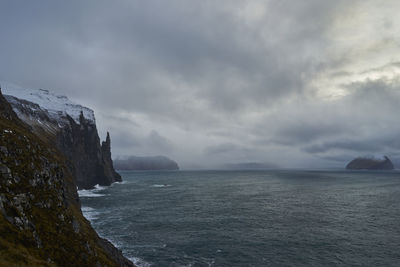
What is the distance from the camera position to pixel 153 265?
44.8 meters

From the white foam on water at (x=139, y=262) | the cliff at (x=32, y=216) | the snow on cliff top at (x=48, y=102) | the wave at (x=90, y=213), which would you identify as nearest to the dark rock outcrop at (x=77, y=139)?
the snow on cliff top at (x=48, y=102)

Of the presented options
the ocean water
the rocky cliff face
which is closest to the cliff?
the ocean water

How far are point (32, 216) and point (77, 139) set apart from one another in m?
148

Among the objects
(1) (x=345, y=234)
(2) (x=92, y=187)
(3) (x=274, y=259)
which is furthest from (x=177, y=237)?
(2) (x=92, y=187)

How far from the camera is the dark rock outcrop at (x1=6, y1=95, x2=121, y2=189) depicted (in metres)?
122

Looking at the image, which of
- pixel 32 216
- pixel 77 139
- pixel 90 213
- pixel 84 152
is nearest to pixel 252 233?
pixel 32 216

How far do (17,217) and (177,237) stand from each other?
43439 mm

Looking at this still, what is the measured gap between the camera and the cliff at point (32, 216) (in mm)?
20812

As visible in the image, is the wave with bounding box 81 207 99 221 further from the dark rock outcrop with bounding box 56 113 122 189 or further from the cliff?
the dark rock outcrop with bounding box 56 113 122 189

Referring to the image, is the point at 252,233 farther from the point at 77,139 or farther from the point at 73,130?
the point at 73,130

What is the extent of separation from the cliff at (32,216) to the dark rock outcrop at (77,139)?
3641 inches

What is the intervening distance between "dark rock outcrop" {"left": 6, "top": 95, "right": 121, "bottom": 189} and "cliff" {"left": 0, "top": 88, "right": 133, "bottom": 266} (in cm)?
9247

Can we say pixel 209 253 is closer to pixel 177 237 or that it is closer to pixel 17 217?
pixel 177 237

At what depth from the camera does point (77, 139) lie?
15875 cm
